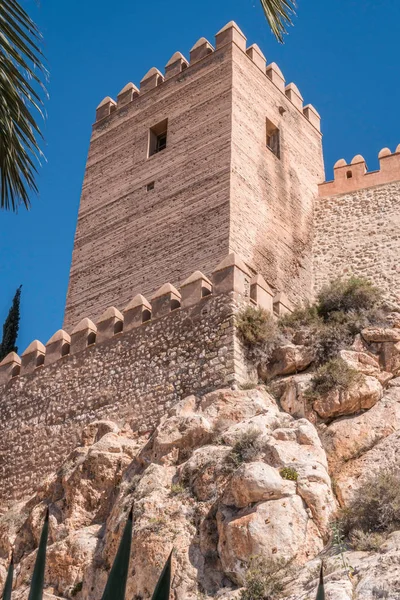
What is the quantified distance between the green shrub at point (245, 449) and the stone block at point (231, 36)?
9.65 m

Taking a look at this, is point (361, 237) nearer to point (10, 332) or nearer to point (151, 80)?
point (151, 80)

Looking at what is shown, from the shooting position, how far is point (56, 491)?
35.3 ft

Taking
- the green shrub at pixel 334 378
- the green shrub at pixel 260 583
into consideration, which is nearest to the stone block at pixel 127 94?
the green shrub at pixel 334 378

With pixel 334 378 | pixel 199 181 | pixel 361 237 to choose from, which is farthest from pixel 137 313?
pixel 361 237

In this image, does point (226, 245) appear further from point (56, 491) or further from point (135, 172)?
point (56, 491)

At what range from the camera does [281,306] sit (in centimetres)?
1229

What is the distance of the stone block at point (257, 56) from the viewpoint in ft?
53.5

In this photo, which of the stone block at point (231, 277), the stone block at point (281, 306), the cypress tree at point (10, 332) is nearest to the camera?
the stone block at point (231, 277)

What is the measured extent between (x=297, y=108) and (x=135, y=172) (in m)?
4.16

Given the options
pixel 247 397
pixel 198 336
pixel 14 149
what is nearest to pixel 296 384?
pixel 247 397

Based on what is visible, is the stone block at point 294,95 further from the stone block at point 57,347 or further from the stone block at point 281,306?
the stone block at point 57,347

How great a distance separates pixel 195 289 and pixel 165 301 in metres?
0.64

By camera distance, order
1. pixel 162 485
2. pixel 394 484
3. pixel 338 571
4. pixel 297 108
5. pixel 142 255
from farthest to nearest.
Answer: pixel 297 108
pixel 142 255
pixel 162 485
pixel 394 484
pixel 338 571

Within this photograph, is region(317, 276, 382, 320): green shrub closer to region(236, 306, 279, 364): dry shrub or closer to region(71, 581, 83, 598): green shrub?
region(236, 306, 279, 364): dry shrub
